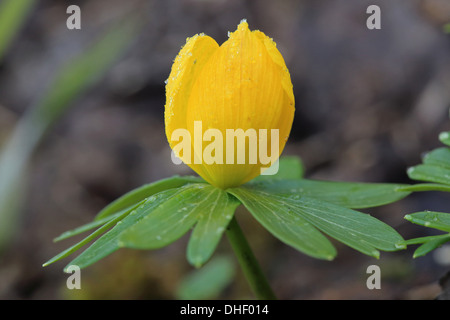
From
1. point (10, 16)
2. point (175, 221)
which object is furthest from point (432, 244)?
point (10, 16)

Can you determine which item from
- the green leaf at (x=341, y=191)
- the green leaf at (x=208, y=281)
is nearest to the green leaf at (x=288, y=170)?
the green leaf at (x=341, y=191)

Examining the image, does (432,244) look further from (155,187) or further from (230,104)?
(155,187)

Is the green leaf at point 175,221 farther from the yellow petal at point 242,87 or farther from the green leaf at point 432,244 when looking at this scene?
the green leaf at point 432,244

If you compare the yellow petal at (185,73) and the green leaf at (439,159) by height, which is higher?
the yellow petal at (185,73)

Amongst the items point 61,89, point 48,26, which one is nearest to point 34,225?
point 61,89

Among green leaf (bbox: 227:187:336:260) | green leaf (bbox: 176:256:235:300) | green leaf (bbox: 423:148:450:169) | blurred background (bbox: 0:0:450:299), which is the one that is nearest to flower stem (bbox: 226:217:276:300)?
green leaf (bbox: 227:187:336:260)
